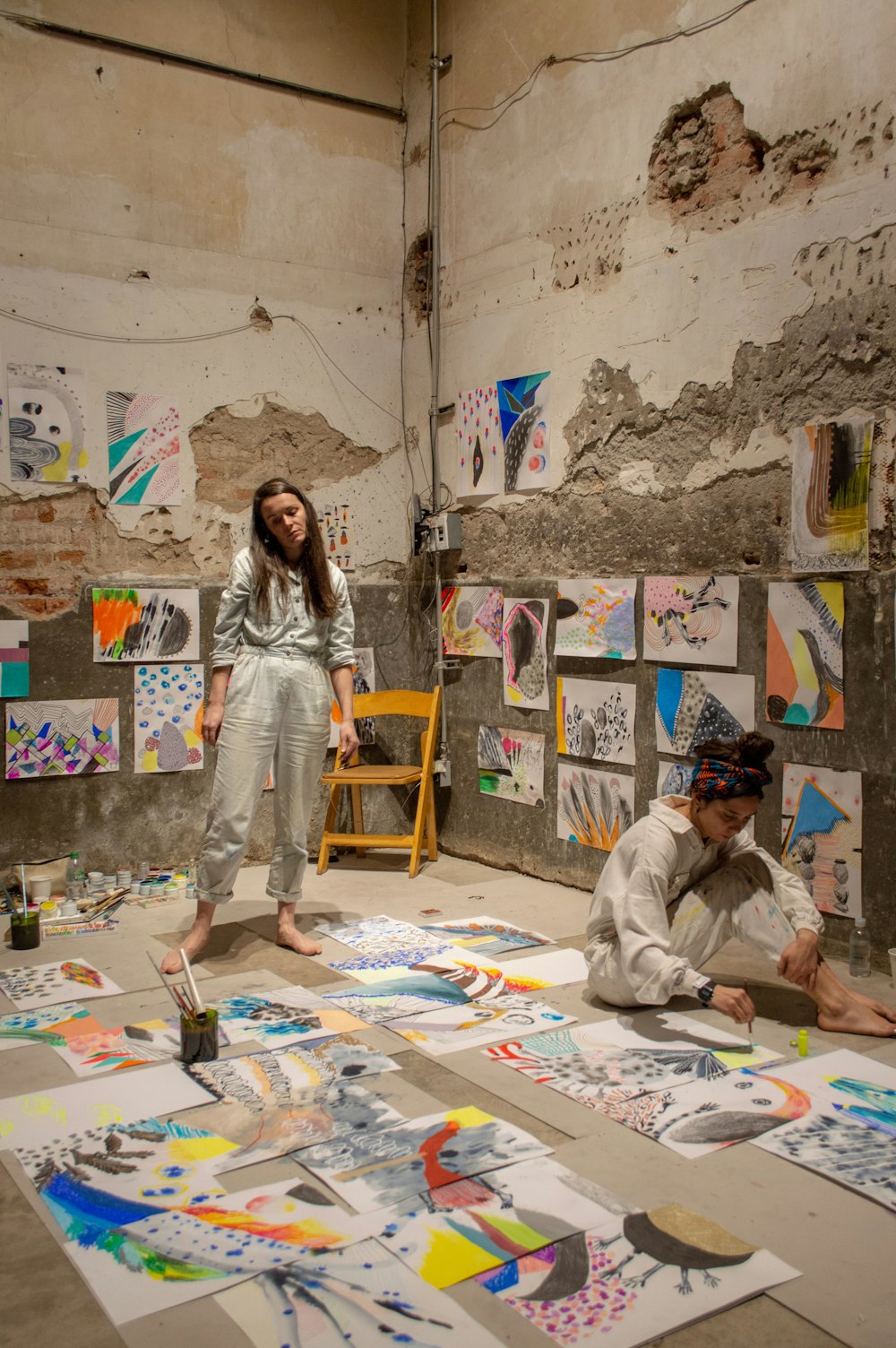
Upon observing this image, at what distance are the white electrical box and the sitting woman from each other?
2323 millimetres

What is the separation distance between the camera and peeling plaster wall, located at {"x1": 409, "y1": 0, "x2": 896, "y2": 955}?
3.63 metres

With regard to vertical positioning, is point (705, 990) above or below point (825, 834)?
below

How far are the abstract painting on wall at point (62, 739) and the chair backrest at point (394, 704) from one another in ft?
3.65

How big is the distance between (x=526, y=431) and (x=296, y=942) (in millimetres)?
2345

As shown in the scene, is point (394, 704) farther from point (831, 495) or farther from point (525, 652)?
point (831, 495)

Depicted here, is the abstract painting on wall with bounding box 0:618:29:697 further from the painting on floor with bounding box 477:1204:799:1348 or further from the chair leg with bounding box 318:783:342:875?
the painting on floor with bounding box 477:1204:799:1348

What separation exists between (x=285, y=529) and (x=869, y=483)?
1.88 m

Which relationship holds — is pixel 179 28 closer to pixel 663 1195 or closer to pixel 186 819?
pixel 186 819

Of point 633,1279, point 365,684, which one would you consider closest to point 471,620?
point 365,684

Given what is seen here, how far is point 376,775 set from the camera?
16.4 ft

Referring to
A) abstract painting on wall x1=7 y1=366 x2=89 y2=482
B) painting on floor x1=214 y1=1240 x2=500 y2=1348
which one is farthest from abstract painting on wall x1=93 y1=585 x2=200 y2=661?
painting on floor x1=214 y1=1240 x2=500 y2=1348

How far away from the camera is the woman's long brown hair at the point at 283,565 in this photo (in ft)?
12.8

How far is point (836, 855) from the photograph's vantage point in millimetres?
3725

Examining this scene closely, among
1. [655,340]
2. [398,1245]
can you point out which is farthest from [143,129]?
[398,1245]
